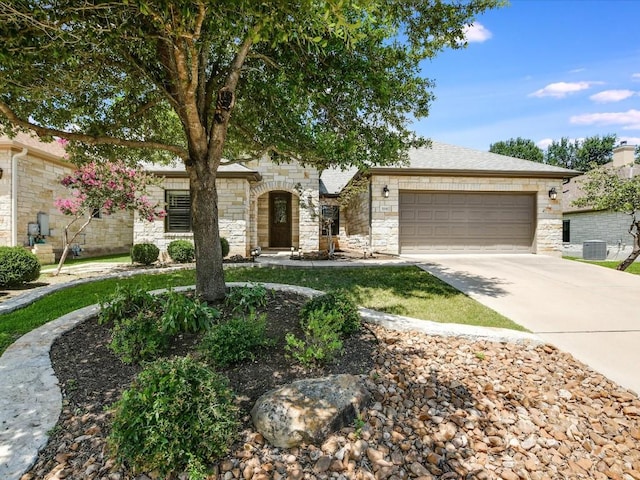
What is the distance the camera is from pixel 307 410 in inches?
91.5

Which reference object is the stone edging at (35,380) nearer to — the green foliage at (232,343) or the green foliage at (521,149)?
the green foliage at (232,343)

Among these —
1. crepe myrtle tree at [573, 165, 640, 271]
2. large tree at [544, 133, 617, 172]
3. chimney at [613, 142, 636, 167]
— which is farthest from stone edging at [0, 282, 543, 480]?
large tree at [544, 133, 617, 172]

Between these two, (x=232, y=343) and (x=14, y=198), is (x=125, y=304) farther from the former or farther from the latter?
(x=14, y=198)

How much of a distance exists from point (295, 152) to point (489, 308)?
435 cm

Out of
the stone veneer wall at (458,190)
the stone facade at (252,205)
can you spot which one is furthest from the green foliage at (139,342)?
the stone veneer wall at (458,190)

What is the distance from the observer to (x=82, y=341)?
3.88 metres

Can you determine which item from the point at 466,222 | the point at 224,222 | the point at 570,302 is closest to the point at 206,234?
the point at 570,302

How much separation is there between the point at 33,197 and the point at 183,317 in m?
12.1

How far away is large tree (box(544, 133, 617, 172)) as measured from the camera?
35.1 metres

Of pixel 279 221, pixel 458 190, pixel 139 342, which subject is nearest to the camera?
pixel 139 342

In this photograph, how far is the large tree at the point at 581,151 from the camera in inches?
1383

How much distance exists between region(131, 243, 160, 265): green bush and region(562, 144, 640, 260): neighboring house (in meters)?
17.9

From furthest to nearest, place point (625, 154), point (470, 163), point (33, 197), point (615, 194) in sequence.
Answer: point (625, 154)
point (470, 163)
point (33, 197)
point (615, 194)

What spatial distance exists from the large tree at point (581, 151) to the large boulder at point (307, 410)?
40489 mm
